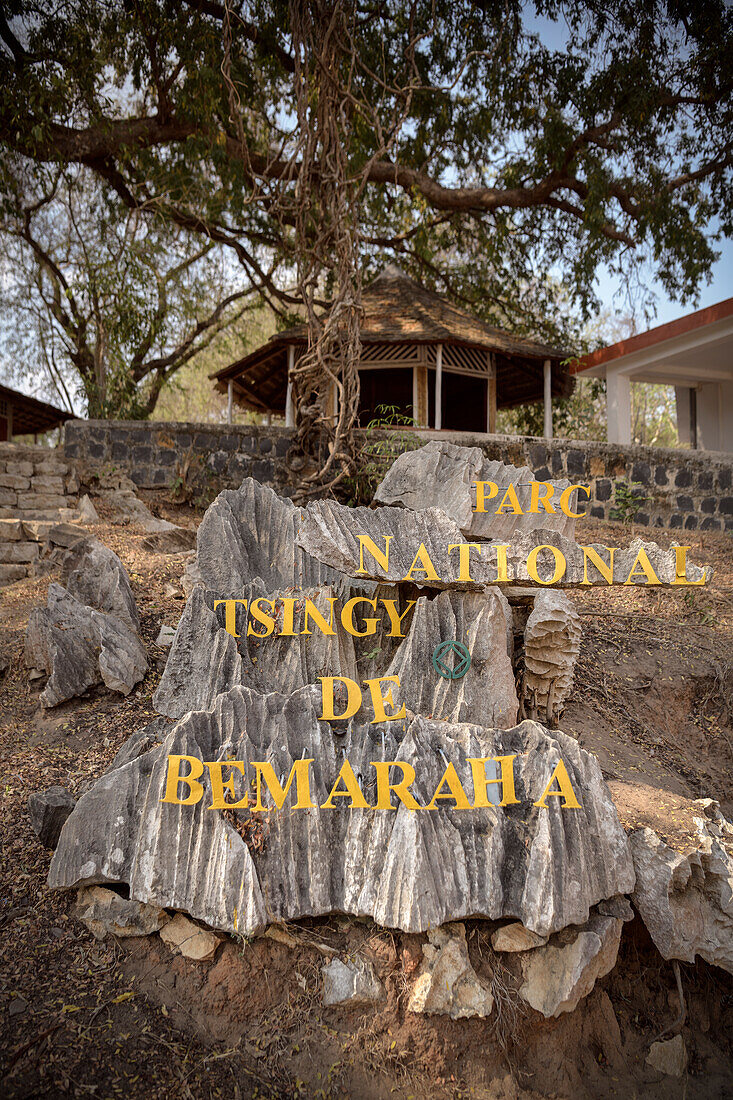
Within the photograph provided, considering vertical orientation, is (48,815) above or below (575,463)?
below

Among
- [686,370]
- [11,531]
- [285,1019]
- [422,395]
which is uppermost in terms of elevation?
[686,370]

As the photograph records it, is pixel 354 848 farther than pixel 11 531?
No

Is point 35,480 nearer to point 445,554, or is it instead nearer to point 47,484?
point 47,484

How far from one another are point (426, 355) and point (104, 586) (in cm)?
765

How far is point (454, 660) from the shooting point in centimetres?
314

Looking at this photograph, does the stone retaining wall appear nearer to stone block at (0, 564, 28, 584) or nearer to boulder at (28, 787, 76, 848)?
stone block at (0, 564, 28, 584)

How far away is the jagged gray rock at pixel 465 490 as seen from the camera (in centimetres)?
357

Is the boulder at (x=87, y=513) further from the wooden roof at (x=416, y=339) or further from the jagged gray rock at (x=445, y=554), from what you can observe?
the wooden roof at (x=416, y=339)

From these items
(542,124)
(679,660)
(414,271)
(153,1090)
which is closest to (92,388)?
(414,271)

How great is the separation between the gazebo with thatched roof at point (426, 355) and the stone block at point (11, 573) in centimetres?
508

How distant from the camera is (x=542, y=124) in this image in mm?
9125

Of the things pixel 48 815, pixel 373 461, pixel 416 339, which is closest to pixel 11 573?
pixel 48 815

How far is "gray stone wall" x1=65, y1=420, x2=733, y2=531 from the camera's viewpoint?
294 inches

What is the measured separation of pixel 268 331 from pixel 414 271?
27.2 ft
